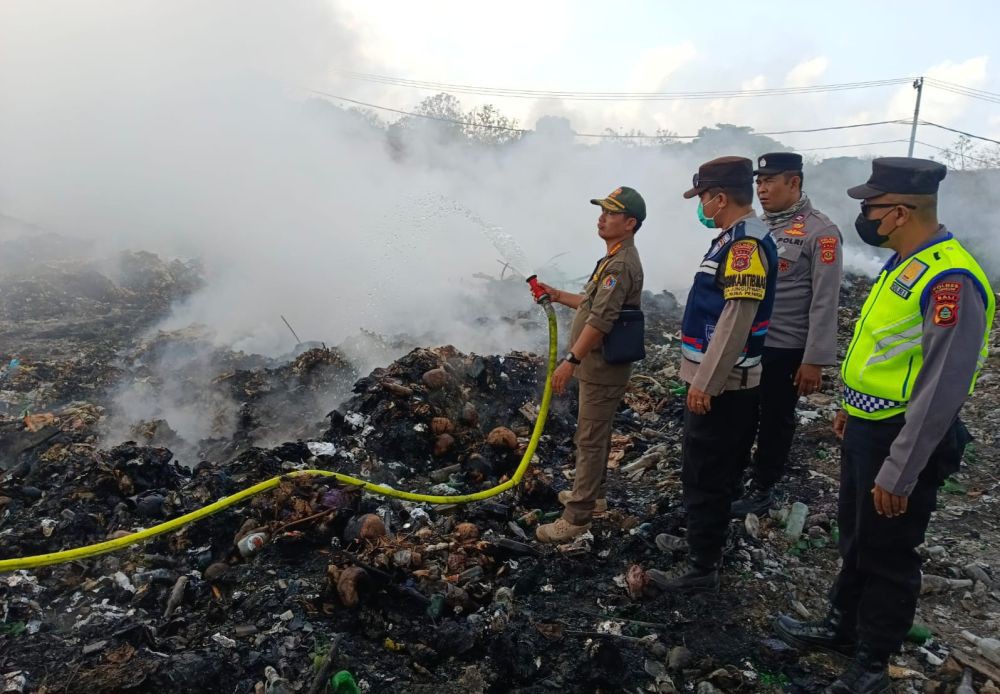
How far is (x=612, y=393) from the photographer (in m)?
3.52

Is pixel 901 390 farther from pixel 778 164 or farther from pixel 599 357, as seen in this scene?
pixel 778 164

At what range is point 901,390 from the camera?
2.16 meters

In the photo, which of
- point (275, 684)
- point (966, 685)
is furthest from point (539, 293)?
point (966, 685)

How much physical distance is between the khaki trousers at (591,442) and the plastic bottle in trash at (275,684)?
178cm

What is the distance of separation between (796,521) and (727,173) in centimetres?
231

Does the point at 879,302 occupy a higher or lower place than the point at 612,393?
higher

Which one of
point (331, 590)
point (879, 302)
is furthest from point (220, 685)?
point (879, 302)

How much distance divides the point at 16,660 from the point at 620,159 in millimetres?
17577

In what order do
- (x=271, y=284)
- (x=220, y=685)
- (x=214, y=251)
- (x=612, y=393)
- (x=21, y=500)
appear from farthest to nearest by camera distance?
(x=214, y=251) → (x=271, y=284) → (x=21, y=500) → (x=612, y=393) → (x=220, y=685)

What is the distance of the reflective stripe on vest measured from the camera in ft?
6.76

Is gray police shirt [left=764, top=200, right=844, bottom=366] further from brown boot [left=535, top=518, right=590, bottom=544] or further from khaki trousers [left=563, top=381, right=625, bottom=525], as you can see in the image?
brown boot [left=535, top=518, right=590, bottom=544]

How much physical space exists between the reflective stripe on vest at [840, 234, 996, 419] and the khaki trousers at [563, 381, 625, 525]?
4.61ft

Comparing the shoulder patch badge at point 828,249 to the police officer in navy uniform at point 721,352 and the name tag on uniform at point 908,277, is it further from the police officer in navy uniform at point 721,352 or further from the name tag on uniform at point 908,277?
the name tag on uniform at point 908,277

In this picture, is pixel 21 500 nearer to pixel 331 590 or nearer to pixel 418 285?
pixel 331 590
